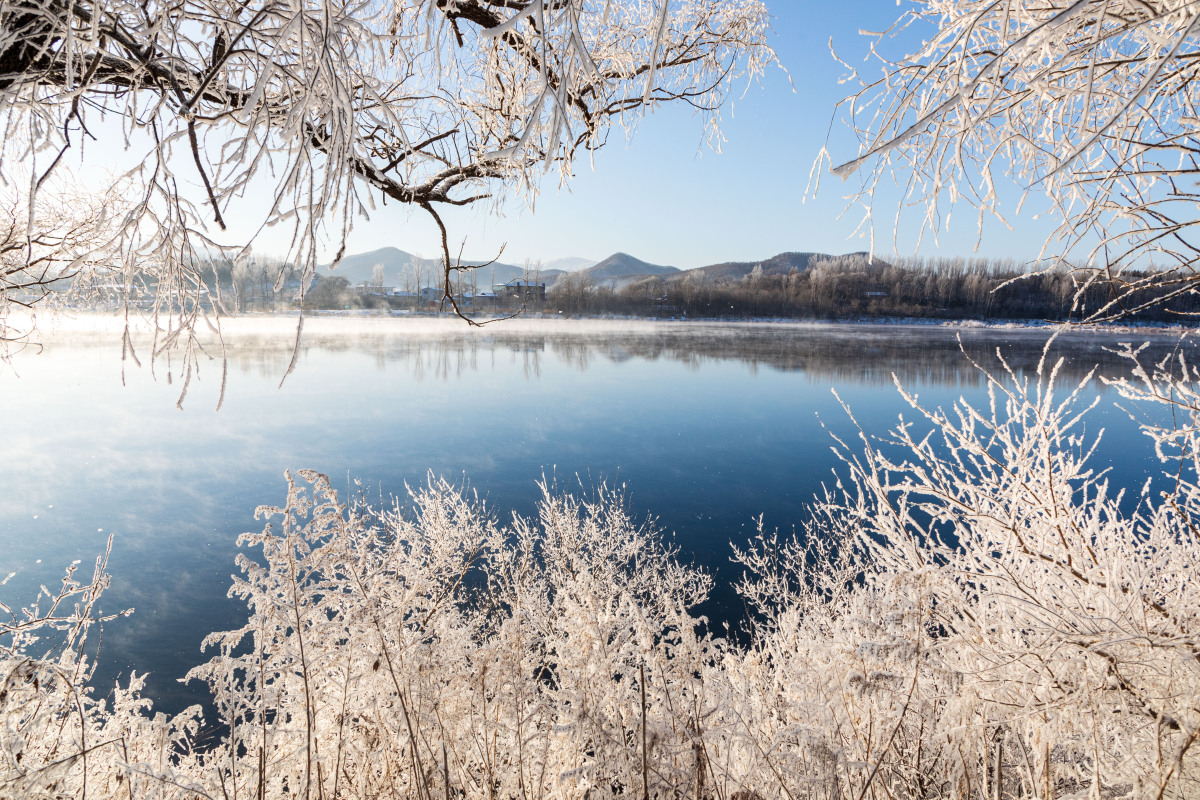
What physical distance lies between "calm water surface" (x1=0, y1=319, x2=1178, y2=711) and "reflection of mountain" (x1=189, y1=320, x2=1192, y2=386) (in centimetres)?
47

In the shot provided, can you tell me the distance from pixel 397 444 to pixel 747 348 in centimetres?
3143

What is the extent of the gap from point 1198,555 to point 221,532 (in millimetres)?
15015

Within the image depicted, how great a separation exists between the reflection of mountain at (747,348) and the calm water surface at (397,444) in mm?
468

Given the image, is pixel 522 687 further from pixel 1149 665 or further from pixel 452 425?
pixel 452 425

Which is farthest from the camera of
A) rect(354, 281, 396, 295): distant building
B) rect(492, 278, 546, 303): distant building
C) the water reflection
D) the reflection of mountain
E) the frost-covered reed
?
rect(354, 281, 396, 295): distant building

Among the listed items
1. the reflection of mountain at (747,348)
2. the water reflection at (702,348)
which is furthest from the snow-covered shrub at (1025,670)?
the reflection of mountain at (747,348)

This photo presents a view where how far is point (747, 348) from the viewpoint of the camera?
4322cm

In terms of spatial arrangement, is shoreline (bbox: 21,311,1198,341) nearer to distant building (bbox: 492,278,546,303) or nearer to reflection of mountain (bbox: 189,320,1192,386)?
reflection of mountain (bbox: 189,320,1192,386)

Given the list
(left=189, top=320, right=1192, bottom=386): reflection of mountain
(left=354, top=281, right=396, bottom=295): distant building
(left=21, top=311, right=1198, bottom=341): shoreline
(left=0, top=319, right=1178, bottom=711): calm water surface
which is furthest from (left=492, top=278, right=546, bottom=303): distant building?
(left=354, top=281, right=396, bottom=295): distant building

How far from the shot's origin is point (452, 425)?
21.3 metres

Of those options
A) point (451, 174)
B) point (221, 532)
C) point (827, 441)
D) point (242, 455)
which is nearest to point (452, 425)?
point (242, 455)

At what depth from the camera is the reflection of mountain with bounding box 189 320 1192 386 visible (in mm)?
31984

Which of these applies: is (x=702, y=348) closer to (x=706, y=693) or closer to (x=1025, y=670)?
(x=706, y=693)

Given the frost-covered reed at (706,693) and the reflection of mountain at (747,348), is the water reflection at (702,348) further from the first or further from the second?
the frost-covered reed at (706,693)
